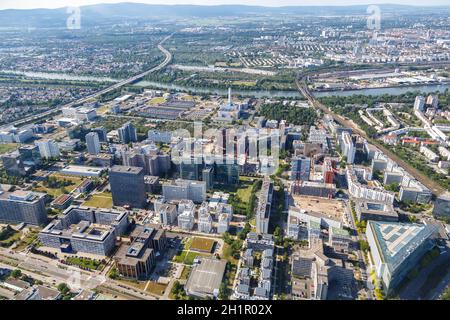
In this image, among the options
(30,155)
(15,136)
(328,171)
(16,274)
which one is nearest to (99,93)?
(15,136)

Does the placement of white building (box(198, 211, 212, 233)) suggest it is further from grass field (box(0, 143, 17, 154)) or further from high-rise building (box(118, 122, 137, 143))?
grass field (box(0, 143, 17, 154))

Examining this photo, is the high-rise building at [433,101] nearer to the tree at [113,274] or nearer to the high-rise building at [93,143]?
the high-rise building at [93,143]

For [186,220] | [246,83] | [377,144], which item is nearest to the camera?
[186,220]

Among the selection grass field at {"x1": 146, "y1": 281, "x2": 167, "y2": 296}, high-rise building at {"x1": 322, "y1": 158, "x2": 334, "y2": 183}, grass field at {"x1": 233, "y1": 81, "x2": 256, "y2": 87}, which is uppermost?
grass field at {"x1": 233, "y1": 81, "x2": 256, "y2": 87}

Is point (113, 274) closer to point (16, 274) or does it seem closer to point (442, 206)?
point (16, 274)

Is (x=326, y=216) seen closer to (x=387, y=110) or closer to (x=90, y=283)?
(x=90, y=283)

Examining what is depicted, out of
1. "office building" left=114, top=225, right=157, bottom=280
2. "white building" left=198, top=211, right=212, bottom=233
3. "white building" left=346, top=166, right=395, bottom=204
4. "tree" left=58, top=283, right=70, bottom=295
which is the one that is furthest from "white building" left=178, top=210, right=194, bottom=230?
"white building" left=346, top=166, right=395, bottom=204
